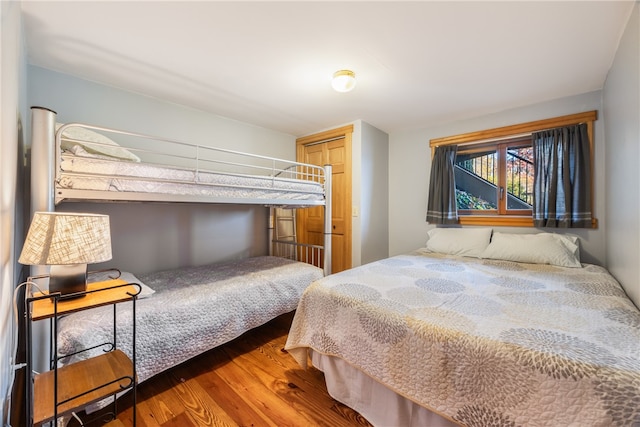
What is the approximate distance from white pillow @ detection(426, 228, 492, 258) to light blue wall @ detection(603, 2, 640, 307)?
86cm

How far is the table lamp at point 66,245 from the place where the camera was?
3.14 feet

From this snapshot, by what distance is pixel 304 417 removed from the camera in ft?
4.58

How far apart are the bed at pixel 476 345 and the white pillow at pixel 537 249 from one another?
16 cm

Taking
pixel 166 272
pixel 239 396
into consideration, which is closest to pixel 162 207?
pixel 166 272

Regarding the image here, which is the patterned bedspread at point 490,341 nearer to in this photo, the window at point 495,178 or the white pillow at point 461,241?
the white pillow at point 461,241

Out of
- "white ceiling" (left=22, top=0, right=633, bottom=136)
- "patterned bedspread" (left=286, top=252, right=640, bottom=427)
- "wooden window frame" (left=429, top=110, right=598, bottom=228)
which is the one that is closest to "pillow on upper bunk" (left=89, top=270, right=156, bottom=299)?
"patterned bedspread" (left=286, top=252, right=640, bottom=427)

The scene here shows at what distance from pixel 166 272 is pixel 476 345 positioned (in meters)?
2.40

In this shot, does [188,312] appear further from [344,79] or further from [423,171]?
[423,171]

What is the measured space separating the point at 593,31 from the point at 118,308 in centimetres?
315

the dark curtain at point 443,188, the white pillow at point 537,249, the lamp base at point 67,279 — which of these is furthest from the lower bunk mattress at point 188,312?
the white pillow at point 537,249

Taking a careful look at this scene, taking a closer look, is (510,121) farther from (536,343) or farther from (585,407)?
(585,407)

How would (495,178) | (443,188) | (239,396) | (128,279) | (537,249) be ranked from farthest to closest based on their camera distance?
1. (443,188)
2. (495,178)
3. (537,249)
4. (128,279)
5. (239,396)

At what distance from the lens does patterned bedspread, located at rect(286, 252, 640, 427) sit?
0.83m

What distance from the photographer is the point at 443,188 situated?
2.95 metres
